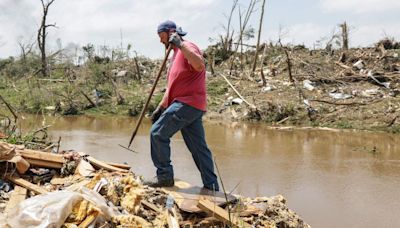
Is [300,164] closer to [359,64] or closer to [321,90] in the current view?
[321,90]

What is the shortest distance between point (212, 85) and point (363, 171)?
30.8 ft

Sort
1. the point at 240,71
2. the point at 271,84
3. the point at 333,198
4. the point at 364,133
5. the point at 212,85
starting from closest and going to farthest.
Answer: the point at 333,198 < the point at 364,133 < the point at 271,84 < the point at 212,85 < the point at 240,71

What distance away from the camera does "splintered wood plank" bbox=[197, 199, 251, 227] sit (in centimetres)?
332

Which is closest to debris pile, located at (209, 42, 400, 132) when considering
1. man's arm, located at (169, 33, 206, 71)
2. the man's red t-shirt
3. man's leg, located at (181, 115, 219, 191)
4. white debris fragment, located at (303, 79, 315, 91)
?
white debris fragment, located at (303, 79, 315, 91)

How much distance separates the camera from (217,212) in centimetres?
337

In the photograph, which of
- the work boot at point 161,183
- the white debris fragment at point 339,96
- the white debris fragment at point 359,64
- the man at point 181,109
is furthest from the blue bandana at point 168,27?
the white debris fragment at point 359,64

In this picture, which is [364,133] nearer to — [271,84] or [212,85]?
[271,84]

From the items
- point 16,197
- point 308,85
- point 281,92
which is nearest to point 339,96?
point 308,85

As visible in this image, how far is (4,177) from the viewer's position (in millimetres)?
3740

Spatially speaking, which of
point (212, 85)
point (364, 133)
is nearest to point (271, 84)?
point (212, 85)

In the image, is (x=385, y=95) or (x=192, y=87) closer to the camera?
(x=192, y=87)

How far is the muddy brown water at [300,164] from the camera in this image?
199 inches

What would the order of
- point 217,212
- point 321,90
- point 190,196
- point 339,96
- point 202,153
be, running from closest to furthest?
1. point 217,212
2. point 190,196
3. point 202,153
4. point 339,96
5. point 321,90

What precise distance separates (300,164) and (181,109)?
3779 mm
